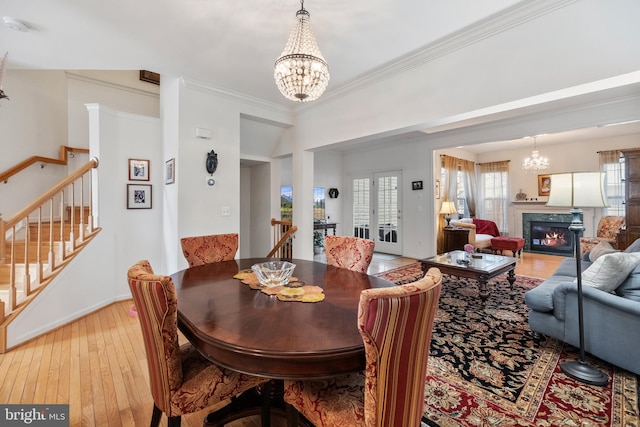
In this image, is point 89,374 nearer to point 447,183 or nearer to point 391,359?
point 391,359

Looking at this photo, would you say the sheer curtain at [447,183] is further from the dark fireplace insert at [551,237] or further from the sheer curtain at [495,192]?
the dark fireplace insert at [551,237]

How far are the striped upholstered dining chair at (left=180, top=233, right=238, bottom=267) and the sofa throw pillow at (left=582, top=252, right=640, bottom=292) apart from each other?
10.2 feet

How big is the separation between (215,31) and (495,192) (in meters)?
7.67

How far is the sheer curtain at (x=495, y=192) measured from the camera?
7.28 metres

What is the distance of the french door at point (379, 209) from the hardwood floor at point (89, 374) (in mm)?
5481

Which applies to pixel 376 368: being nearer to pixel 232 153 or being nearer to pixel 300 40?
pixel 300 40

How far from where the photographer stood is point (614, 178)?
5.77m

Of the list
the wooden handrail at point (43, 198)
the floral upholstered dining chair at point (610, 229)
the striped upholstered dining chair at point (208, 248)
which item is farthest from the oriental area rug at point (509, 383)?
the wooden handrail at point (43, 198)

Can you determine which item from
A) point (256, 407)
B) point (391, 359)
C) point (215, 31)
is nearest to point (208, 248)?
point (256, 407)

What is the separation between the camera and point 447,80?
8.72 feet

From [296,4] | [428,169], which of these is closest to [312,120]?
[296,4]

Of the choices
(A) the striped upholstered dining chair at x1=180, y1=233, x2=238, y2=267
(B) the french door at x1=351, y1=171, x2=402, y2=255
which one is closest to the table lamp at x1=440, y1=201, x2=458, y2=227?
(B) the french door at x1=351, y1=171, x2=402, y2=255

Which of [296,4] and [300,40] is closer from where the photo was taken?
[300,40]

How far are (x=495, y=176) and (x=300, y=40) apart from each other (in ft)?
24.3
